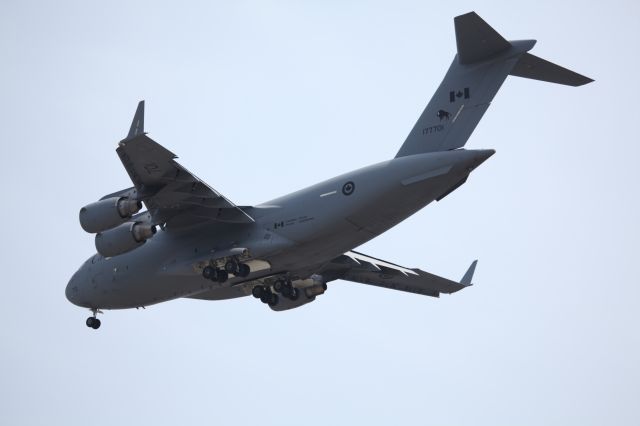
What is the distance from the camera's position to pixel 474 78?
18766 millimetres

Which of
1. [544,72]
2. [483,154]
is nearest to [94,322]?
[483,154]

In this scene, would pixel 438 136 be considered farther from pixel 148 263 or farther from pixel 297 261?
pixel 148 263

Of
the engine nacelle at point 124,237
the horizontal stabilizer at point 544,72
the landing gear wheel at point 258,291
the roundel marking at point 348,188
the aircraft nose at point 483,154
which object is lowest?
the engine nacelle at point 124,237

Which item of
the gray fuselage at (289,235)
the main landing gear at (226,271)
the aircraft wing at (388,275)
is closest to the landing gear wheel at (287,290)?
the gray fuselage at (289,235)

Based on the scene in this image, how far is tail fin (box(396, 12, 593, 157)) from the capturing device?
1845 centimetres

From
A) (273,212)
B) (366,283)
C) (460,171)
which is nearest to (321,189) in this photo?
(273,212)

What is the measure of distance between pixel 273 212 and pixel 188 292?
275cm

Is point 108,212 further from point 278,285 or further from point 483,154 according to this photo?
point 483,154

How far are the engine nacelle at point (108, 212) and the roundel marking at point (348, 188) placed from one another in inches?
138

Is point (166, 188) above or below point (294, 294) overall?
below

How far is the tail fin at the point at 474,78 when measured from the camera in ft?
60.5

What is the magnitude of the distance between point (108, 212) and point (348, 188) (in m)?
4.08

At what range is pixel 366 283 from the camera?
23.9 metres

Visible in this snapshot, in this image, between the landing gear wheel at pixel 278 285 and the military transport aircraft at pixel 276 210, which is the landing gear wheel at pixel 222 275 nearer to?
the military transport aircraft at pixel 276 210
